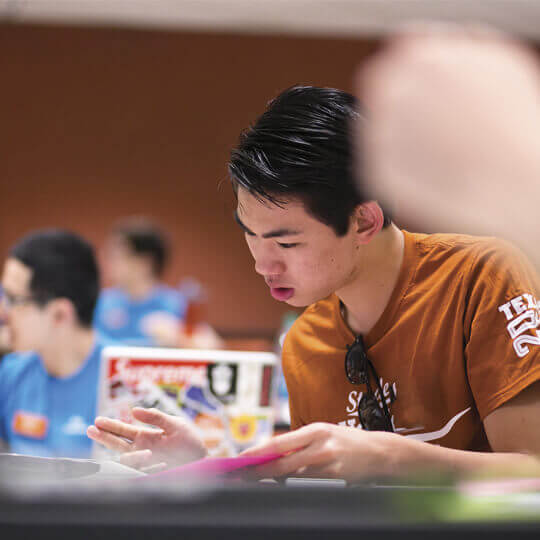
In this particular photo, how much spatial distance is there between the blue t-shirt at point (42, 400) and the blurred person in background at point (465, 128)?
1.36 meters

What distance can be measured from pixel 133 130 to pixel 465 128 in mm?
4801

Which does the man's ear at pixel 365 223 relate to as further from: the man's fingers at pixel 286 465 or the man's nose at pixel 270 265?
the man's fingers at pixel 286 465

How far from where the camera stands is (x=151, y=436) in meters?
0.80

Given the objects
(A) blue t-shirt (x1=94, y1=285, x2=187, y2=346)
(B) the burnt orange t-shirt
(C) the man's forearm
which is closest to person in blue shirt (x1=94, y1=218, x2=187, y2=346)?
(A) blue t-shirt (x1=94, y1=285, x2=187, y2=346)

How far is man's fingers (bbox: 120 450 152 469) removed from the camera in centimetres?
65

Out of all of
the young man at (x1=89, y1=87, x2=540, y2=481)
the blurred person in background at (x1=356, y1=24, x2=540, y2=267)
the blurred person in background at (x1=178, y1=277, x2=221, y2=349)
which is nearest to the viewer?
the blurred person in background at (x1=356, y1=24, x2=540, y2=267)

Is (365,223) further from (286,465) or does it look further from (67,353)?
(67,353)

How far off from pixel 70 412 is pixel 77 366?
0.41 feet

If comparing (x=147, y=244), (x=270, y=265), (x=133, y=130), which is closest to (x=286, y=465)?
(x=270, y=265)

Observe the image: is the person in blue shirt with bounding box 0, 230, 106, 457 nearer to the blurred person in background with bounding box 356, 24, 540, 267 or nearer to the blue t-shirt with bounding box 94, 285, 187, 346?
the blurred person in background with bounding box 356, 24, 540, 267

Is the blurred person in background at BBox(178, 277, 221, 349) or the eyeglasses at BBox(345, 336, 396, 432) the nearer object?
the eyeglasses at BBox(345, 336, 396, 432)

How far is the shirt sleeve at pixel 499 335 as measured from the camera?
73 centimetres

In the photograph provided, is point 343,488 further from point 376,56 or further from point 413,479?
point 376,56

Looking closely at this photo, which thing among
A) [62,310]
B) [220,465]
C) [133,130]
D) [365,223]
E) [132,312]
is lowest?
[220,465]
